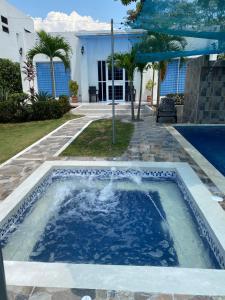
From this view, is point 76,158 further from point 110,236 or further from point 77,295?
point 77,295

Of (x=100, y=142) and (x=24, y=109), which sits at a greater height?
(x=24, y=109)

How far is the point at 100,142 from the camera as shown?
7.60 m

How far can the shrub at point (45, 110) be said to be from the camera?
11891mm

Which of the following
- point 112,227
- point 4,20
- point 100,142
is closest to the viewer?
point 112,227

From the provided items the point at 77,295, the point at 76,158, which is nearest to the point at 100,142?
the point at 76,158

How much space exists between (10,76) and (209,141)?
1764 centimetres

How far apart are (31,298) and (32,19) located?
32.4 metres

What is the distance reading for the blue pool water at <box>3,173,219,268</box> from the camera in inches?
127

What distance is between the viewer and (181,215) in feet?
13.4

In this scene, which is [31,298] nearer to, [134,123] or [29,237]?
[29,237]

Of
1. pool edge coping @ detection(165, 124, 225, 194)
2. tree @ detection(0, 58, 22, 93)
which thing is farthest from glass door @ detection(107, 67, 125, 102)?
pool edge coping @ detection(165, 124, 225, 194)

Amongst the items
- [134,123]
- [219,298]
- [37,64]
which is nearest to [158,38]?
[134,123]

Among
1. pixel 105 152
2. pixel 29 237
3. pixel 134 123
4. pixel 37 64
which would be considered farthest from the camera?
pixel 37 64

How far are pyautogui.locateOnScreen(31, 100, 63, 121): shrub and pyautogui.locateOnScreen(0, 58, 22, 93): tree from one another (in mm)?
8612
